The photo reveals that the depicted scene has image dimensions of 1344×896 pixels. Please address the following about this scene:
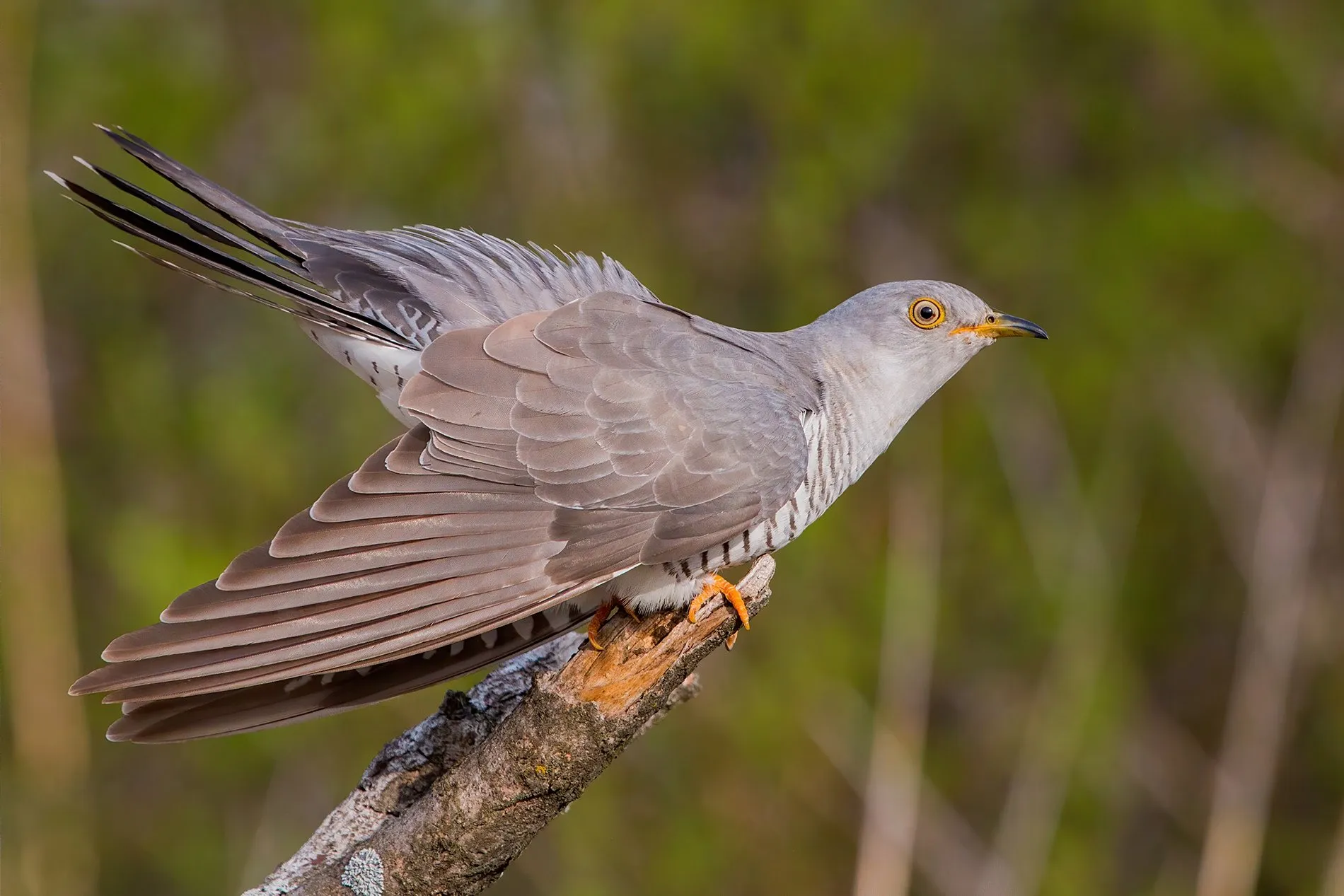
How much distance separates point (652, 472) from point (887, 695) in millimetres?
2136

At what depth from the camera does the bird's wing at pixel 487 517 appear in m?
1.88

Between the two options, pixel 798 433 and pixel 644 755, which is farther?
pixel 644 755

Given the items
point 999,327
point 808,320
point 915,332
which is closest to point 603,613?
point 915,332

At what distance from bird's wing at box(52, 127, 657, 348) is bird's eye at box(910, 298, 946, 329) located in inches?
22.7

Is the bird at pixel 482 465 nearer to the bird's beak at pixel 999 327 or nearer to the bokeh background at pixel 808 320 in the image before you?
the bird's beak at pixel 999 327

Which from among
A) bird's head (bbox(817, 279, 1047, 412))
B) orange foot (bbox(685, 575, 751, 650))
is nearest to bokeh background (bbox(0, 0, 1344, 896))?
bird's head (bbox(817, 279, 1047, 412))

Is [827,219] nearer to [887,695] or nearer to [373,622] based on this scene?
[887,695]

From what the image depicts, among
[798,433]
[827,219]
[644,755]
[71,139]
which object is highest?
[71,139]

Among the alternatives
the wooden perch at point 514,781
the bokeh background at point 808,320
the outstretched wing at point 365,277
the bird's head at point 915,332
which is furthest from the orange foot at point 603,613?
the bokeh background at point 808,320

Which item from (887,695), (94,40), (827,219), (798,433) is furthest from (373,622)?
(94,40)

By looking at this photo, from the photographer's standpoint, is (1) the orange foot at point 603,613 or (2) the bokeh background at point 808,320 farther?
(2) the bokeh background at point 808,320

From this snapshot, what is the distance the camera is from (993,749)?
512 cm

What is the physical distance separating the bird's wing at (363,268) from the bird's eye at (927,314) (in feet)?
1.89

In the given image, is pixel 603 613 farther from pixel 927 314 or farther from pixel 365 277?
pixel 927 314
